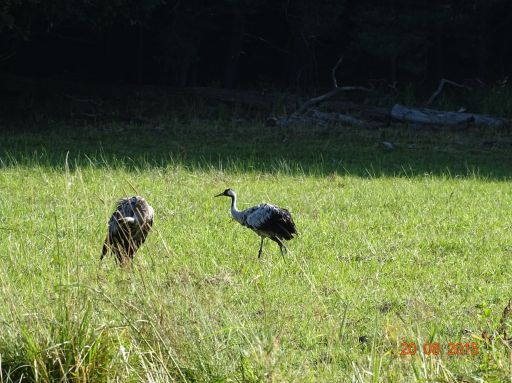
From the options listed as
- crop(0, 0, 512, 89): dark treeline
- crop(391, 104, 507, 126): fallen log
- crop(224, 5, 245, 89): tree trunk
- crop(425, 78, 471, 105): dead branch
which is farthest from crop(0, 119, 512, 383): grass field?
crop(224, 5, 245, 89): tree trunk

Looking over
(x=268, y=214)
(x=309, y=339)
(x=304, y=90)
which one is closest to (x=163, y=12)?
(x=304, y=90)

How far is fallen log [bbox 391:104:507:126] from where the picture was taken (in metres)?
→ 22.4

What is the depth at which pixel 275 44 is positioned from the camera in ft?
95.3

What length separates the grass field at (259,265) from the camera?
489 centimetres

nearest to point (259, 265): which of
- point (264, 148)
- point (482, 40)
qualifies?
point (264, 148)

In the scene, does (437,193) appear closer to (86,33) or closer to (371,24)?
(371,24)

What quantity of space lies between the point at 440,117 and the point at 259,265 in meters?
15.5

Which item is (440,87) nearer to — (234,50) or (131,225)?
(234,50)

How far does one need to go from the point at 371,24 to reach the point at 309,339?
20.5 meters

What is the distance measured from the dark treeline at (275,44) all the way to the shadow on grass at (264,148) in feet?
14.1

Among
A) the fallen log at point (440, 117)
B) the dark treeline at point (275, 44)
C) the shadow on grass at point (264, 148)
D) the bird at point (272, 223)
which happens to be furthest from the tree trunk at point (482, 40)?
Result: the bird at point (272, 223)

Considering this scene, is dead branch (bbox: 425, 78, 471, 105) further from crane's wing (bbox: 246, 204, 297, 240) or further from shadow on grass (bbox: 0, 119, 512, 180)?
crane's wing (bbox: 246, 204, 297, 240)

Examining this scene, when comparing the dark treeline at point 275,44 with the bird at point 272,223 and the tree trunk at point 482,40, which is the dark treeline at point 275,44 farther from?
the bird at point 272,223

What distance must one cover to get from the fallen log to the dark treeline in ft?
8.90
